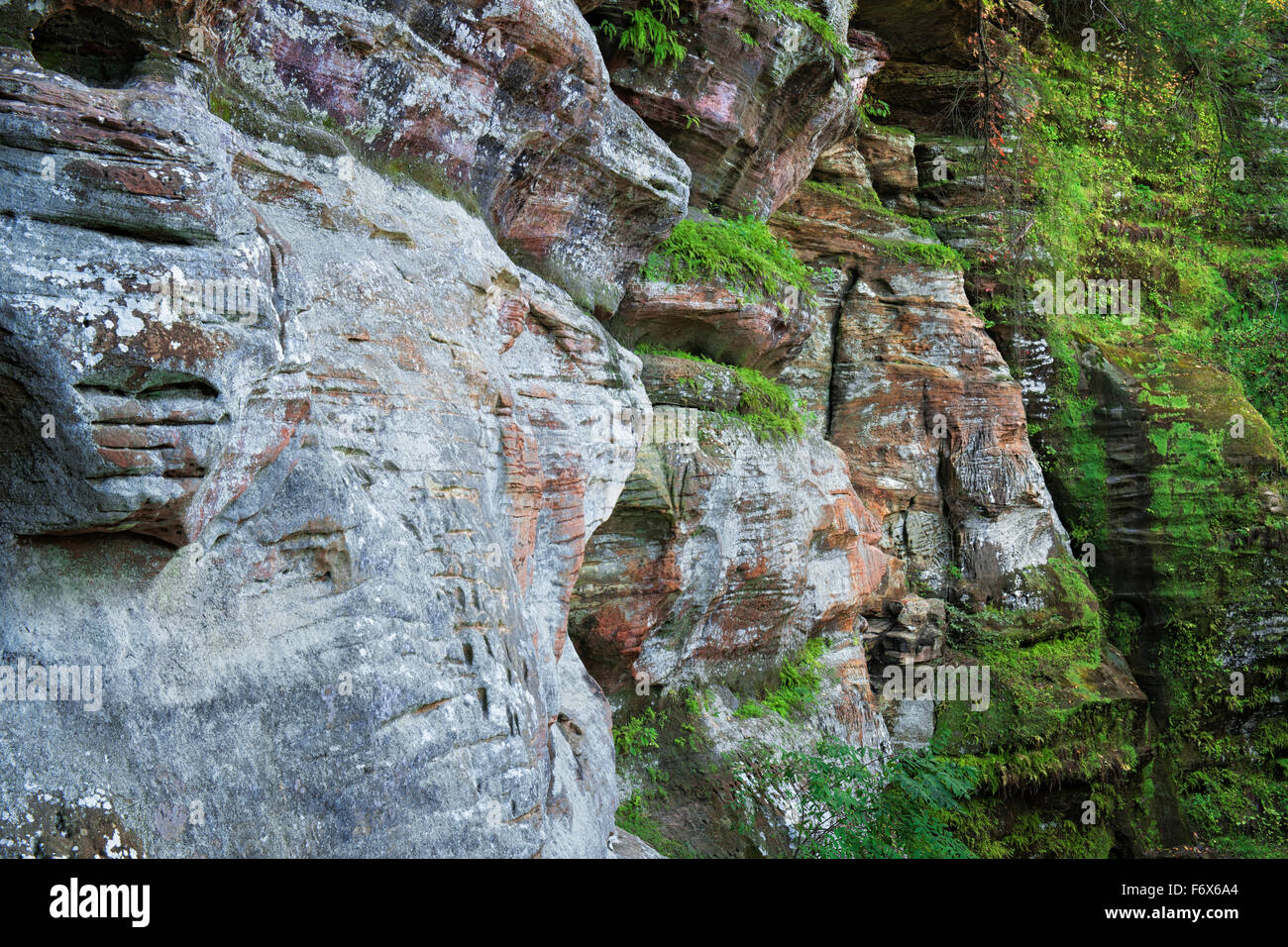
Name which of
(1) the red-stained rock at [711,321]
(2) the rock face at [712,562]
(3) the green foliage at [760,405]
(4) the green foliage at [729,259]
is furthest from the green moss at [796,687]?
(4) the green foliage at [729,259]

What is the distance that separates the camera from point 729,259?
355 inches

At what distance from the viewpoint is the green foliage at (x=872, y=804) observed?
678cm

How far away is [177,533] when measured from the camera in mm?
3484

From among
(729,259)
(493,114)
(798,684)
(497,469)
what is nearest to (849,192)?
(729,259)

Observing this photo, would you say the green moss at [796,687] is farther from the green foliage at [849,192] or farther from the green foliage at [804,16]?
the green foliage at [849,192]

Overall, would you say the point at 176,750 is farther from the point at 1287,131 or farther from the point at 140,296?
the point at 1287,131

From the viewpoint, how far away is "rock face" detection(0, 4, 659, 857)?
3201 millimetres

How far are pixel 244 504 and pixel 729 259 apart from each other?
245 inches

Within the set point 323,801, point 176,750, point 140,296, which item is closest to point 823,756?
point 323,801

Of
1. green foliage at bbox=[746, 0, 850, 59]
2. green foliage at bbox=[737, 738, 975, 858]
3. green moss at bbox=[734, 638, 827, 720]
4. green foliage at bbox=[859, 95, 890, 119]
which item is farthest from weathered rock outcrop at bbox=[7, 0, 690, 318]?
green foliage at bbox=[859, 95, 890, 119]

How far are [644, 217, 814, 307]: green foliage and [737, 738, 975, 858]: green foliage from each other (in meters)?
4.38

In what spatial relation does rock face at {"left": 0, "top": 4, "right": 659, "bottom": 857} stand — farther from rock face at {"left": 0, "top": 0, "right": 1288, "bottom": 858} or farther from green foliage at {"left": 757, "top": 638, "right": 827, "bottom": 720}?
green foliage at {"left": 757, "top": 638, "right": 827, "bottom": 720}

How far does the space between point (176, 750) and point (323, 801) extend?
0.62 m

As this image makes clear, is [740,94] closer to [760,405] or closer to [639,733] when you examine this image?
[760,405]
